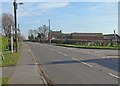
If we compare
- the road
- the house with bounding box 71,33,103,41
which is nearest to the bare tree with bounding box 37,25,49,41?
the house with bounding box 71,33,103,41

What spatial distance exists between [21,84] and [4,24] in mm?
75582

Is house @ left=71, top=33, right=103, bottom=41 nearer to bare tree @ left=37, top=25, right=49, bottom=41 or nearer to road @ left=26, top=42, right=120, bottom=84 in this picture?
bare tree @ left=37, top=25, right=49, bottom=41

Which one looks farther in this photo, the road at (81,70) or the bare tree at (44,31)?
the bare tree at (44,31)

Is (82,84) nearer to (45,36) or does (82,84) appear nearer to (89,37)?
(45,36)

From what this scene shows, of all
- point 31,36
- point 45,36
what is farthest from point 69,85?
point 31,36

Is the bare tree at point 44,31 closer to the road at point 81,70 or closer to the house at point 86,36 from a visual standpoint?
the house at point 86,36

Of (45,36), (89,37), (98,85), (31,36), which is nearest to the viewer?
(98,85)

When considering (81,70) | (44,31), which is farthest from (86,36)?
(81,70)

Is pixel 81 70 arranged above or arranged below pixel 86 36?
below

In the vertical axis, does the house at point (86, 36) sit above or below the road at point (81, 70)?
above

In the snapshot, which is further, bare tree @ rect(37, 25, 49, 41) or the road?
bare tree @ rect(37, 25, 49, 41)

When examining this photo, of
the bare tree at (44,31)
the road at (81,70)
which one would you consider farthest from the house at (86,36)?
the road at (81,70)

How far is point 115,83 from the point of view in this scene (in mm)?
11180

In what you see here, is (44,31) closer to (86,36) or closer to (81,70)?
(86,36)
